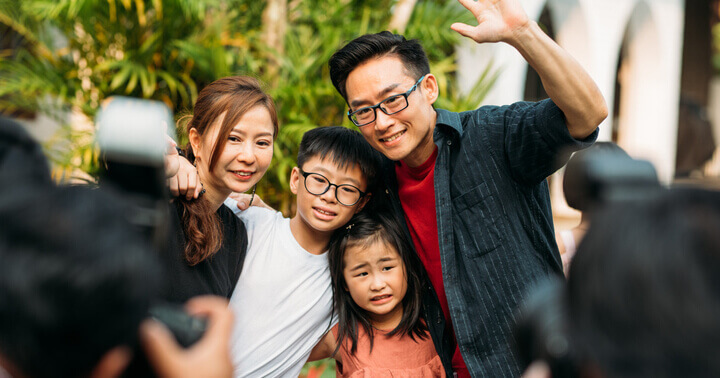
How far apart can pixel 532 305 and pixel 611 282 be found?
0.68 ft

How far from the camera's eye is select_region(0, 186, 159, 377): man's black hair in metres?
0.67

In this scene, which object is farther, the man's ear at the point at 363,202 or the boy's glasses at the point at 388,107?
the man's ear at the point at 363,202

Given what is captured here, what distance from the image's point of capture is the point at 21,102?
15.0 ft

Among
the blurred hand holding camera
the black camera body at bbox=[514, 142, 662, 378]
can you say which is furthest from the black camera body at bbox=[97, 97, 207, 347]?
the black camera body at bbox=[514, 142, 662, 378]

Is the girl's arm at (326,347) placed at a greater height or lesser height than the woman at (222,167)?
lesser

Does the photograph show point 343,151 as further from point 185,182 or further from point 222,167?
point 185,182

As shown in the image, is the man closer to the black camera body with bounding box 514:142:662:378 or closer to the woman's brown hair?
the woman's brown hair

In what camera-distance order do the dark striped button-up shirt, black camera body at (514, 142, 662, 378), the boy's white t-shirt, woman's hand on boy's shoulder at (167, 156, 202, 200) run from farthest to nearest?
the boy's white t-shirt → the dark striped button-up shirt → woman's hand on boy's shoulder at (167, 156, 202, 200) → black camera body at (514, 142, 662, 378)

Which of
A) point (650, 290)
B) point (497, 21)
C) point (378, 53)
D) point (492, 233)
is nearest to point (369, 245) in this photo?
point (492, 233)

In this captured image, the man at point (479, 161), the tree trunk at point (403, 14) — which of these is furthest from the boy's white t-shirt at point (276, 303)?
the tree trunk at point (403, 14)

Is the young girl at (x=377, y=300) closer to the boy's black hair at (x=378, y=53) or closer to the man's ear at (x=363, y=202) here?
the man's ear at (x=363, y=202)

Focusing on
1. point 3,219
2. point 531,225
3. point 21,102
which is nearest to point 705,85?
point 531,225

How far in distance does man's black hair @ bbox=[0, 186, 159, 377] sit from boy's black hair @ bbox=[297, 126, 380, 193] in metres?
1.57

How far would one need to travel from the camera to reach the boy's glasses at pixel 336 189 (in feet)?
7.30
